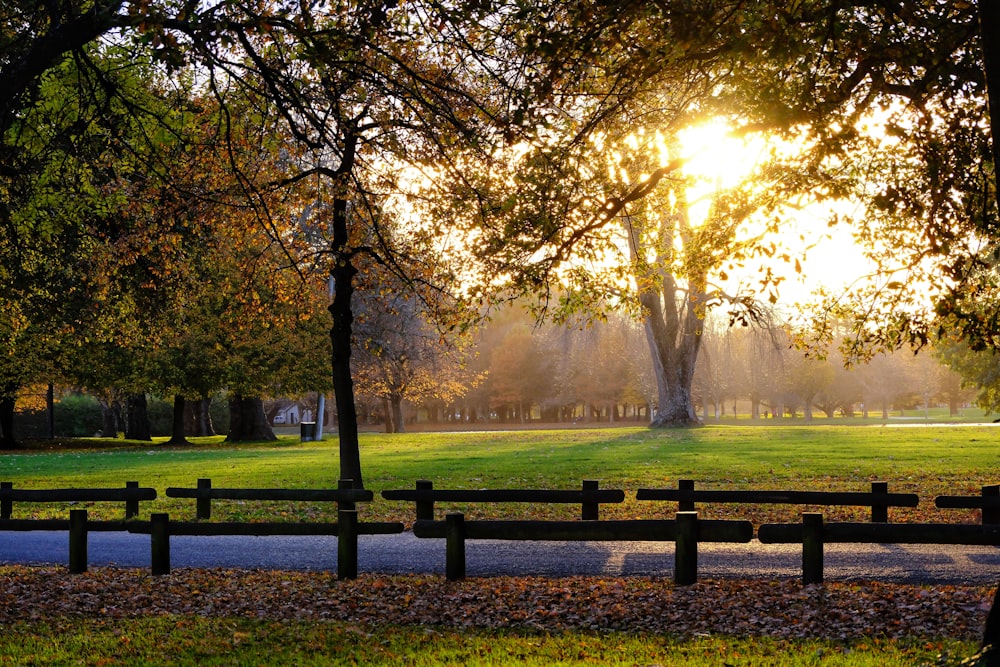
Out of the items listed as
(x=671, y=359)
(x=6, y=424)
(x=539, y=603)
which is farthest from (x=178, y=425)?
(x=539, y=603)

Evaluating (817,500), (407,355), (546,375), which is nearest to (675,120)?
(817,500)

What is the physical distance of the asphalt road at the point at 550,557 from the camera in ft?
40.5

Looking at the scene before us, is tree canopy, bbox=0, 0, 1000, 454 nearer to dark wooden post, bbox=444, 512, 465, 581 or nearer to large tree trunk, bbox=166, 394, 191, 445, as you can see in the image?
dark wooden post, bbox=444, 512, 465, 581

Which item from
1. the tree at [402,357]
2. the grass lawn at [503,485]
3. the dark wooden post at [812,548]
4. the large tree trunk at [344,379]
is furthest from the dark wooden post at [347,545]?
the tree at [402,357]

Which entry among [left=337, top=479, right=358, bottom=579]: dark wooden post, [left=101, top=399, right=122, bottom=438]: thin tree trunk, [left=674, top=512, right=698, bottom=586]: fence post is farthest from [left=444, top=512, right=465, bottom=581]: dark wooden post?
[left=101, top=399, right=122, bottom=438]: thin tree trunk

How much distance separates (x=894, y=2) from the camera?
9344 mm

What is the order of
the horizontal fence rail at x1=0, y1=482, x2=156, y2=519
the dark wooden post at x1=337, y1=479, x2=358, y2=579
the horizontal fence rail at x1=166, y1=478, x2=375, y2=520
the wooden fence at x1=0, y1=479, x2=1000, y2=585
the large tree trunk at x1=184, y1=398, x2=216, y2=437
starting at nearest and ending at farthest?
the wooden fence at x1=0, y1=479, x2=1000, y2=585 → the dark wooden post at x1=337, y1=479, x2=358, y2=579 → the horizontal fence rail at x1=166, y1=478, x2=375, y2=520 → the horizontal fence rail at x1=0, y1=482, x2=156, y2=519 → the large tree trunk at x1=184, y1=398, x2=216, y2=437

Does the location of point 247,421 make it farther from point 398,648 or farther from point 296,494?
point 398,648

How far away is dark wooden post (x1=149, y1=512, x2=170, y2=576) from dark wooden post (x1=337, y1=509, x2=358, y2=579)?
2339mm

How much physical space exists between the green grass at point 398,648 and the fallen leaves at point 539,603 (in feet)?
1.23

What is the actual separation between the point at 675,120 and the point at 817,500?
18.1 ft

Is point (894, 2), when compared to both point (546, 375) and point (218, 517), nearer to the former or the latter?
point (218, 517)

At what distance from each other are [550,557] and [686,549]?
3130 mm

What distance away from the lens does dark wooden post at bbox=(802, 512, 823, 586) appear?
421 inches
